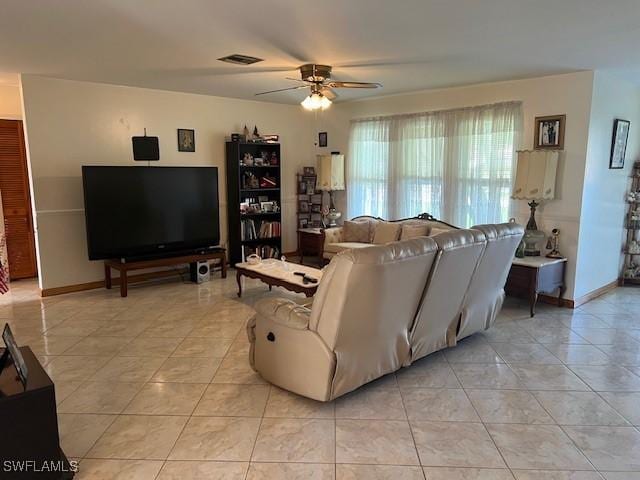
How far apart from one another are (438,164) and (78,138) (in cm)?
456

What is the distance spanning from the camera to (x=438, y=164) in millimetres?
6109

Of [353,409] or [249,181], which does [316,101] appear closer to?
[249,181]

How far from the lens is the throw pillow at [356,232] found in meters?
6.61

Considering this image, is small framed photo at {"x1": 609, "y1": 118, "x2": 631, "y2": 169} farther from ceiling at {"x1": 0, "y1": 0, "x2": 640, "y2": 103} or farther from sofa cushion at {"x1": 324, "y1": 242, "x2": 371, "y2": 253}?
sofa cushion at {"x1": 324, "y1": 242, "x2": 371, "y2": 253}

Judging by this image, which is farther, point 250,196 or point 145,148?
point 250,196

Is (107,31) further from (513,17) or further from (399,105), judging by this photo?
(399,105)

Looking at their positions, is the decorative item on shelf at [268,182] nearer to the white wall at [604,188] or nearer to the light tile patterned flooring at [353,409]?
the light tile patterned flooring at [353,409]

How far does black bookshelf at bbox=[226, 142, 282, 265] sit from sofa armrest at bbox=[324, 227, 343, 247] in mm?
978

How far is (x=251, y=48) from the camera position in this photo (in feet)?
12.6

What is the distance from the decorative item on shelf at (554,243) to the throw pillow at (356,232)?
7.91 ft

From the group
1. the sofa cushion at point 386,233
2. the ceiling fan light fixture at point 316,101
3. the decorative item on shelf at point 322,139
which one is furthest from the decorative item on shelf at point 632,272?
the decorative item on shelf at point 322,139

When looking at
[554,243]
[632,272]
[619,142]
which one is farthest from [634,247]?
[554,243]

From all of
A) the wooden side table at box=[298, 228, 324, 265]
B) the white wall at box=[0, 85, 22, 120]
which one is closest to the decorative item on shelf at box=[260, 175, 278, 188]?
the wooden side table at box=[298, 228, 324, 265]

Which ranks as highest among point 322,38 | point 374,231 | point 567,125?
point 322,38
